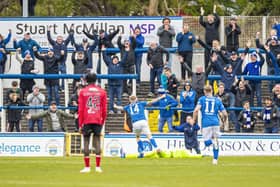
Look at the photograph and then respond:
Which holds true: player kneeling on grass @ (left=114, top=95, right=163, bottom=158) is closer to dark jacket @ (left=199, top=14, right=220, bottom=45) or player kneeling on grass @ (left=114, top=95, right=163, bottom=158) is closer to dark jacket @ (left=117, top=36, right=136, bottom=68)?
dark jacket @ (left=117, top=36, right=136, bottom=68)

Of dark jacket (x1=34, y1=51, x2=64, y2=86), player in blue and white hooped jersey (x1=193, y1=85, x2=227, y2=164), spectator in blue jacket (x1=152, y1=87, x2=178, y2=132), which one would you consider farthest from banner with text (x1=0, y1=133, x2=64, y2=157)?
player in blue and white hooped jersey (x1=193, y1=85, x2=227, y2=164)

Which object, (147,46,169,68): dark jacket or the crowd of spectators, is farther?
(147,46,169,68): dark jacket

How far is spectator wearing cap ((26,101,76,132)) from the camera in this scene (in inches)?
1416

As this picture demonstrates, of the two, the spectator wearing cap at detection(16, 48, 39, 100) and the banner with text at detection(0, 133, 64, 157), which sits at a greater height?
the spectator wearing cap at detection(16, 48, 39, 100)

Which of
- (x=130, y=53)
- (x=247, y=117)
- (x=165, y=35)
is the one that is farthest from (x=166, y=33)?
(x=247, y=117)

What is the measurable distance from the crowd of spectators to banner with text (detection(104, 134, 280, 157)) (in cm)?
40

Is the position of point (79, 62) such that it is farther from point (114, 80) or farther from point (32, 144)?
point (32, 144)

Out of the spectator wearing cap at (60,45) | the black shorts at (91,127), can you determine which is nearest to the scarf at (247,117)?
the spectator wearing cap at (60,45)

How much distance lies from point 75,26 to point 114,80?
4615 millimetres

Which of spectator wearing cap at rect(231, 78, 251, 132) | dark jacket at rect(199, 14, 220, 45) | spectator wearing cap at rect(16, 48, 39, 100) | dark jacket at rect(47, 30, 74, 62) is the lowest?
spectator wearing cap at rect(231, 78, 251, 132)

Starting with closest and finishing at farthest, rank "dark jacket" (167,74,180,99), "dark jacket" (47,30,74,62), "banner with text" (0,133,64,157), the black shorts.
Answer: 1. the black shorts
2. "banner with text" (0,133,64,157)
3. "dark jacket" (167,74,180,99)
4. "dark jacket" (47,30,74,62)

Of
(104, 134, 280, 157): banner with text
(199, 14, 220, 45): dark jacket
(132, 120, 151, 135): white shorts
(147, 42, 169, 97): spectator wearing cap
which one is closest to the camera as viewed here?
(132, 120, 151, 135): white shorts

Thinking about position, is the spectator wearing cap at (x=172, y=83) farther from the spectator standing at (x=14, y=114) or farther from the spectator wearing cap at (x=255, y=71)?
the spectator standing at (x=14, y=114)

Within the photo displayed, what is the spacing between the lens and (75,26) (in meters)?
40.7
